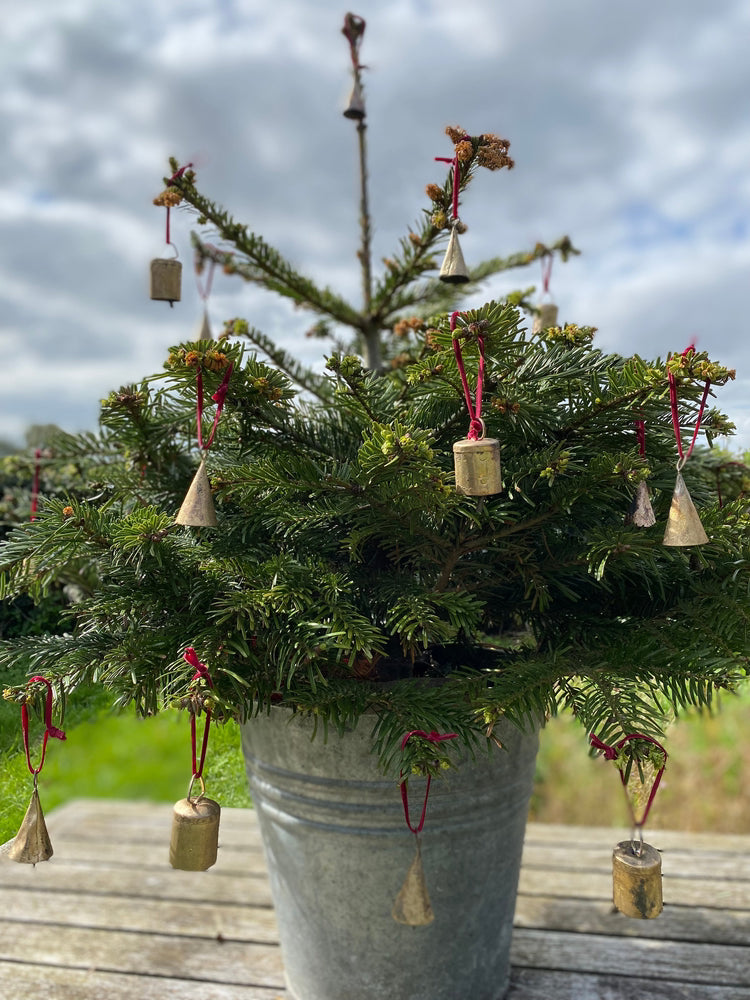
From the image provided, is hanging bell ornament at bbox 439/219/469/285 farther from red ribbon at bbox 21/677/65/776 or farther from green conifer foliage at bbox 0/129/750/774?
red ribbon at bbox 21/677/65/776

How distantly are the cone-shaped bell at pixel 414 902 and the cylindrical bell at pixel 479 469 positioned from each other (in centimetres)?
40

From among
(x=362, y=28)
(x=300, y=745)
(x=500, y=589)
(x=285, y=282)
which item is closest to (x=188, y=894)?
(x=300, y=745)

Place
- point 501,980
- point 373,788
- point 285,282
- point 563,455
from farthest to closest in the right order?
point 285,282, point 501,980, point 373,788, point 563,455

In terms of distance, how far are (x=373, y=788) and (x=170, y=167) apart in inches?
30.5

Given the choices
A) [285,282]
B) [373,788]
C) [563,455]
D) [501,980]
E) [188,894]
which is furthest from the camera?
[188,894]

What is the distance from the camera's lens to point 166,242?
103 centimetres

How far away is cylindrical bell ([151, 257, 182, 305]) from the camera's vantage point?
1021mm

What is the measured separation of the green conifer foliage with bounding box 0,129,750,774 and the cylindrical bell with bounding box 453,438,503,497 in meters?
0.03

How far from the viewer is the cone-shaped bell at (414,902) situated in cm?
83

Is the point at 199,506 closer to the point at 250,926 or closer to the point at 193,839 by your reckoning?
the point at 193,839

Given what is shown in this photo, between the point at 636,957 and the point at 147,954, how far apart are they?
30.7 inches

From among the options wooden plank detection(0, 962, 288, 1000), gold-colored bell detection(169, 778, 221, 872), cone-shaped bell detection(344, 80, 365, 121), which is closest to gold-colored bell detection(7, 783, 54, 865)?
gold-colored bell detection(169, 778, 221, 872)

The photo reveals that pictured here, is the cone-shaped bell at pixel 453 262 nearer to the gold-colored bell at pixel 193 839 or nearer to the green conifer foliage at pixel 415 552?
the green conifer foliage at pixel 415 552

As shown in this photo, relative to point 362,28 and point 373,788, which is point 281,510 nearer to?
point 373,788
